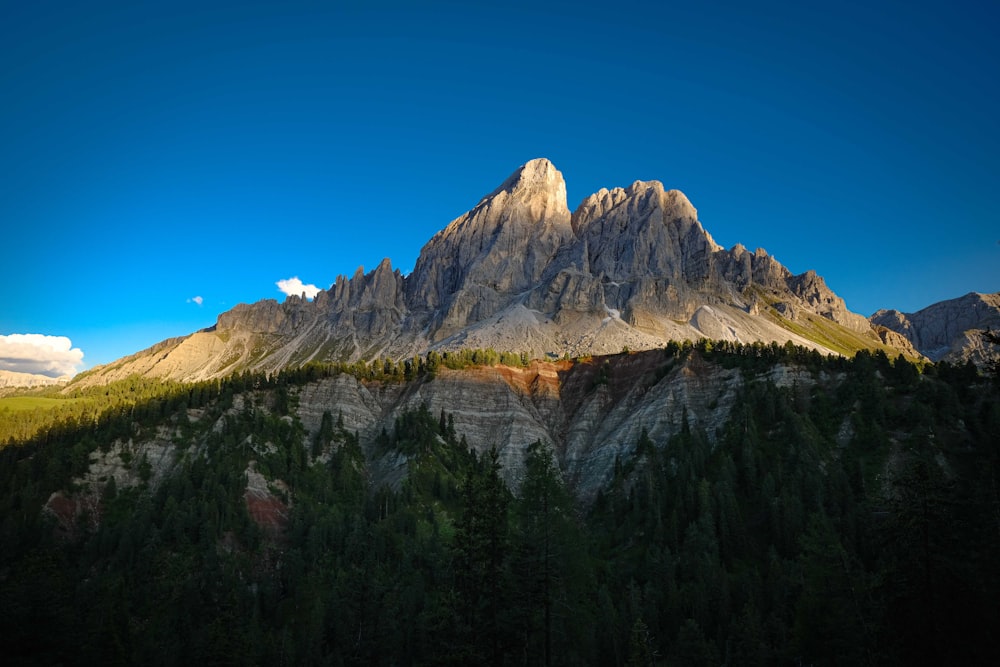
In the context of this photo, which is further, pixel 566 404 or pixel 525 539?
pixel 566 404

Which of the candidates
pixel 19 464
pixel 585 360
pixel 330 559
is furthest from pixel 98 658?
pixel 585 360

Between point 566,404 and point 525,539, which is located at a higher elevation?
point 566,404

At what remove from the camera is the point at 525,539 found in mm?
35781

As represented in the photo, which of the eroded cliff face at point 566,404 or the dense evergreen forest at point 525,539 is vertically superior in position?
the eroded cliff face at point 566,404

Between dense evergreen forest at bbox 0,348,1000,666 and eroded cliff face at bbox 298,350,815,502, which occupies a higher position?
eroded cliff face at bbox 298,350,815,502

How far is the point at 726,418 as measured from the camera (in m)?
117

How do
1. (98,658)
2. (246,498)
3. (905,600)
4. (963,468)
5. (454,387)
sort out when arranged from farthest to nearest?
(454,387)
(246,498)
(963,468)
(98,658)
(905,600)

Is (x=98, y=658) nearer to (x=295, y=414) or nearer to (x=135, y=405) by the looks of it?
(x=295, y=414)

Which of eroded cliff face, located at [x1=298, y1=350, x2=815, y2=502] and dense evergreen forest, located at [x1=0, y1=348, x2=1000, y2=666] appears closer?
dense evergreen forest, located at [x1=0, y1=348, x2=1000, y2=666]

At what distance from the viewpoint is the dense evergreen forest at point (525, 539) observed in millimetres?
33906

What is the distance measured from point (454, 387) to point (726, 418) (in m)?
57.4

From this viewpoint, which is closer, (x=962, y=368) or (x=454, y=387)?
(x=962, y=368)

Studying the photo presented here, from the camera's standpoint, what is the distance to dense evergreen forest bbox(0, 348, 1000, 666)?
3391 centimetres

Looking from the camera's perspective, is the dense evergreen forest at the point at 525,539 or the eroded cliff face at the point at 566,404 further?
the eroded cliff face at the point at 566,404
